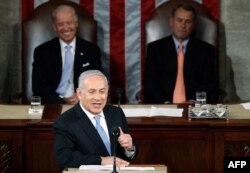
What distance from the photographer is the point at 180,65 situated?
6391 millimetres

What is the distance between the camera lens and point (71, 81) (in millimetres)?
6391

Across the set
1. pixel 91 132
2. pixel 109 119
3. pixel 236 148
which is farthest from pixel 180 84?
pixel 91 132

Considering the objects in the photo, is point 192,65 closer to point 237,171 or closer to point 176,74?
point 176,74

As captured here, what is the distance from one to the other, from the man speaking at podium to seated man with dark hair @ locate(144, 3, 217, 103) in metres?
2.21

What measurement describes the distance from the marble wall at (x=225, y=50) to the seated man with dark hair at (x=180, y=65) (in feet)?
2.01

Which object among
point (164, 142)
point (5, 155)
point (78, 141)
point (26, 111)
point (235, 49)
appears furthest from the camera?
point (235, 49)

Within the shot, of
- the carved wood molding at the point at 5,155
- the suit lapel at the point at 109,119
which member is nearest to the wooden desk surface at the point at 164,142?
the carved wood molding at the point at 5,155

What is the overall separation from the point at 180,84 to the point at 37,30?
1.45 meters

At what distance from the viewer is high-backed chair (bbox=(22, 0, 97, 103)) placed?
6.50 meters

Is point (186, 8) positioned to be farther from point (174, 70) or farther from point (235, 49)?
point (235, 49)

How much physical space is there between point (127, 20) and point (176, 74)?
3.02 feet

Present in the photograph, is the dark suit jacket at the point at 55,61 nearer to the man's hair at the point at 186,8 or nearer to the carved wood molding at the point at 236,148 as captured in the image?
the man's hair at the point at 186,8

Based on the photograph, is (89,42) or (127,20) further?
(127,20)

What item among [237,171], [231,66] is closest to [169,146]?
[237,171]
